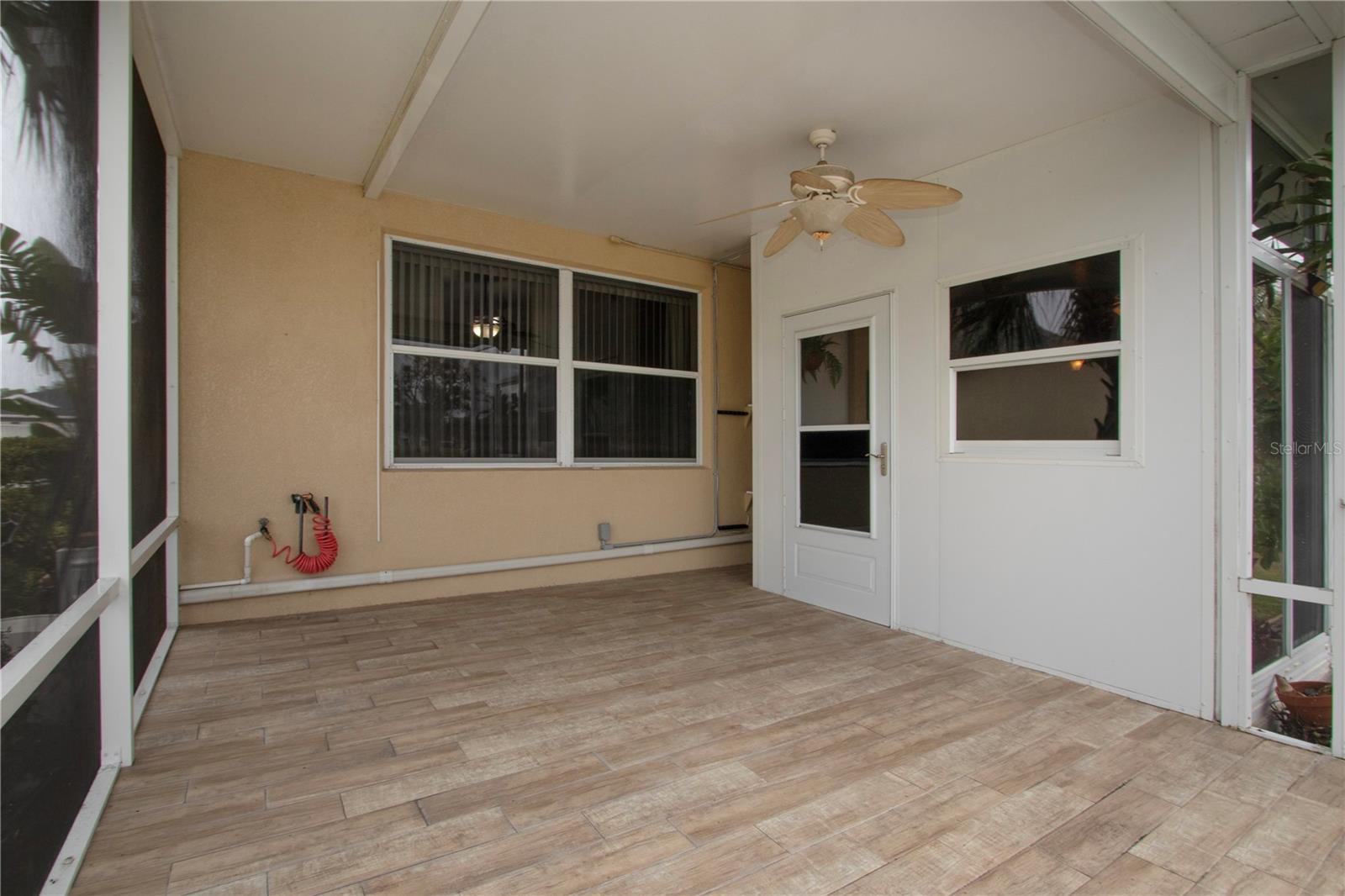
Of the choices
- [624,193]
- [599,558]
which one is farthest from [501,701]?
[624,193]

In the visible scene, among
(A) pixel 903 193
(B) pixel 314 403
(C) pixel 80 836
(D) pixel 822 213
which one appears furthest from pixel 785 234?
(C) pixel 80 836

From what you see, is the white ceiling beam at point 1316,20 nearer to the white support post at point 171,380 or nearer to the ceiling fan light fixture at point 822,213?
the ceiling fan light fixture at point 822,213

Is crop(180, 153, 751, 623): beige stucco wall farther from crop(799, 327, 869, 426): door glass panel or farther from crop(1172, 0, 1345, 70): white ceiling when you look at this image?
crop(1172, 0, 1345, 70): white ceiling

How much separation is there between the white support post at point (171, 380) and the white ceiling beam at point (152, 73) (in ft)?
0.79

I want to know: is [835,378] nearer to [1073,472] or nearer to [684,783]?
[1073,472]

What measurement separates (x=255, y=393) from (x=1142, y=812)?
4903 millimetres

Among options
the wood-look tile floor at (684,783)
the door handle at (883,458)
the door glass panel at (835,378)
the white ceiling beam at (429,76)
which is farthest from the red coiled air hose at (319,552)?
the door handle at (883,458)

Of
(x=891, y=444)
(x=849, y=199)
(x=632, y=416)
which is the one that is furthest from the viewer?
(x=632, y=416)

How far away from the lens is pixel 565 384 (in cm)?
537

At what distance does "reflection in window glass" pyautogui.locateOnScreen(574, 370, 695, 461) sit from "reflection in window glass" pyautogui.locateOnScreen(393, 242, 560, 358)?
0.52 m

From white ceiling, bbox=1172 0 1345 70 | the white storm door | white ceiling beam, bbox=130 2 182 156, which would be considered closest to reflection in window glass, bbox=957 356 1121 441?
the white storm door

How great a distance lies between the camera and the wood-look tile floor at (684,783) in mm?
1727

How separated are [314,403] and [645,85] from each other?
295 centimetres

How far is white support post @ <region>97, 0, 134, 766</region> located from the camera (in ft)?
7.05
